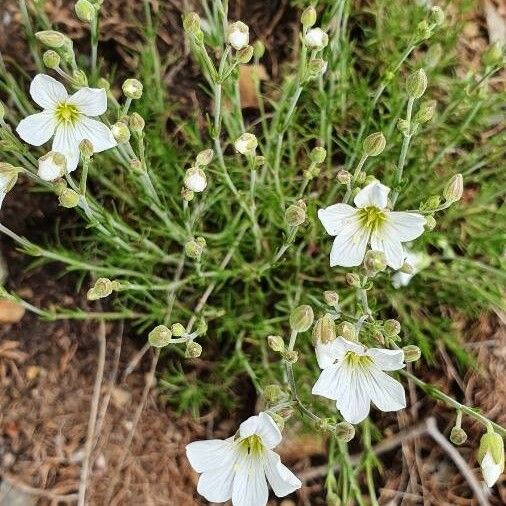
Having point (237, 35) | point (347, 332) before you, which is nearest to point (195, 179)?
point (237, 35)

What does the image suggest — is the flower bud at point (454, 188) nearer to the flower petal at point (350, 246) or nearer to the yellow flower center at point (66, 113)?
the flower petal at point (350, 246)

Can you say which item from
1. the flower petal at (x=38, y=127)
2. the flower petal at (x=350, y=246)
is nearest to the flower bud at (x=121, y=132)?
the flower petal at (x=38, y=127)

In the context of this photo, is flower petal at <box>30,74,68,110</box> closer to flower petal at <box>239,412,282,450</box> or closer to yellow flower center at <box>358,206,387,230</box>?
yellow flower center at <box>358,206,387,230</box>

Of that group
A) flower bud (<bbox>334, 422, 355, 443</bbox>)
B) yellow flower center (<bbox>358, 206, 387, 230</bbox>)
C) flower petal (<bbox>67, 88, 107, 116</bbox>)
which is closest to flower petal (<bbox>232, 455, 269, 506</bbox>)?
flower bud (<bbox>334, 422, 355, 443</bbox>)

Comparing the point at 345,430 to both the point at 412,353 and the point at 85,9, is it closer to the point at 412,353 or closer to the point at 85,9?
the point at 412,353

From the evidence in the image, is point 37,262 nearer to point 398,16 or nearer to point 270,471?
point 270,471

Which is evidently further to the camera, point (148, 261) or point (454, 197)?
point (148, 261)

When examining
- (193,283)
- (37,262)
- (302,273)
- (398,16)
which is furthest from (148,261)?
(398,16)
